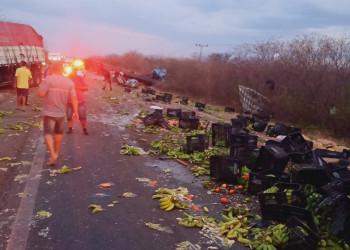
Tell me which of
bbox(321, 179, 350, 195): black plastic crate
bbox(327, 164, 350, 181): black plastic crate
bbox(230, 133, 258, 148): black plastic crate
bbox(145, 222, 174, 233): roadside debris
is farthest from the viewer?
bbox(230, 133, 258, 148): black plastic crate

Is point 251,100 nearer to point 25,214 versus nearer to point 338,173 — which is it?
point 338,173

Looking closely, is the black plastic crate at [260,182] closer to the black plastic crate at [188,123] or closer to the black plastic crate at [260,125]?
the black plastic crate at [188,123]

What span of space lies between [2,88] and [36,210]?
20.1 metres

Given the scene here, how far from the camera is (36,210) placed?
5098 millimetres

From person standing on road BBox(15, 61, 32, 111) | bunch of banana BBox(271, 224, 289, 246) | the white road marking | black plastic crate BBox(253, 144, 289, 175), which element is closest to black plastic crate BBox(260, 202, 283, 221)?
bunch of banana BBox(271, 224, 289, 246)

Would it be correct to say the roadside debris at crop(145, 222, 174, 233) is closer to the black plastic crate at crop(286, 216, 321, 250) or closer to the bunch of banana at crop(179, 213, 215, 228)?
the bunch of banana at crop(179, 213, 215, 228)

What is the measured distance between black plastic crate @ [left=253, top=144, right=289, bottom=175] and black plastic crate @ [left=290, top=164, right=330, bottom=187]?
815 mm

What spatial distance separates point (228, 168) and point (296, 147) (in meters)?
2.19

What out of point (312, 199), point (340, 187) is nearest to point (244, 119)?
point (312, 199)

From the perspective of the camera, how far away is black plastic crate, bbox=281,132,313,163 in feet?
24.7

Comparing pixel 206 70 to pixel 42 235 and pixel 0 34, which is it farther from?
pixel 42 235

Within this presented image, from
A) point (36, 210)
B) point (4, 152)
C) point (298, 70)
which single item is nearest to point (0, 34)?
point (4, 152)

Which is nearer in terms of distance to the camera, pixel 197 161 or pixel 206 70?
pixel 197 161

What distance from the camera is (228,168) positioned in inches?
281
